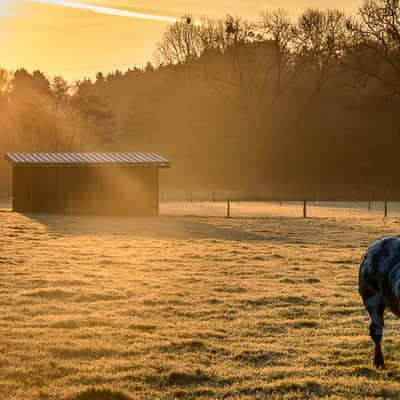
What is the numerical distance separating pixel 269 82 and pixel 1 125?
2930cm

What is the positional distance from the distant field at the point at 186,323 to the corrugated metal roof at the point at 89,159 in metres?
16.3

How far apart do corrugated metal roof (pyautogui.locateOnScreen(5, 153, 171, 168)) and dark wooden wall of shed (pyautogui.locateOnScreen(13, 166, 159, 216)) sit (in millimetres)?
367

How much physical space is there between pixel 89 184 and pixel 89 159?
1.47 m

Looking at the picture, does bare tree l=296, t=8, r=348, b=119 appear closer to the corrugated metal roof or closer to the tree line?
the tree line

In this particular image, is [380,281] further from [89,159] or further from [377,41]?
[377,41]

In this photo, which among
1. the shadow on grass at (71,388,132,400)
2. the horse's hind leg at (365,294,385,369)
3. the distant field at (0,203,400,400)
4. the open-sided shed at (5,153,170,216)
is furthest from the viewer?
the open-sided shed at (5,153,170,216)

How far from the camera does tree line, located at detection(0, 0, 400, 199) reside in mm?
67375

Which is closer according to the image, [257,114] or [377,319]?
[377,319]

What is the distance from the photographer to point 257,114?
73.7 metres

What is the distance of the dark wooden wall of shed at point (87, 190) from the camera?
39375 millimetres

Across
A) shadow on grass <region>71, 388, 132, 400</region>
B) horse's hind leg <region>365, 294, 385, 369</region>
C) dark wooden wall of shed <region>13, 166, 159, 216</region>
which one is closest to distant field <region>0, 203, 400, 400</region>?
shadow on grass <region>71, 388, 132, 400</region>

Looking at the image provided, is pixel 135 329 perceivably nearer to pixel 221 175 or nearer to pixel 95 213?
pixel 95 213

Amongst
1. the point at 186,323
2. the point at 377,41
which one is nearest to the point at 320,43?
the point at 377,41

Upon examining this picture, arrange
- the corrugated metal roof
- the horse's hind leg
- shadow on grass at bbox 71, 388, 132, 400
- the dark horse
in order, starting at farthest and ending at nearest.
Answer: the corrugated metal roof → the horse's hind leg → the dark horse → shadow on grass at bbox 71, 388, 132, 400
